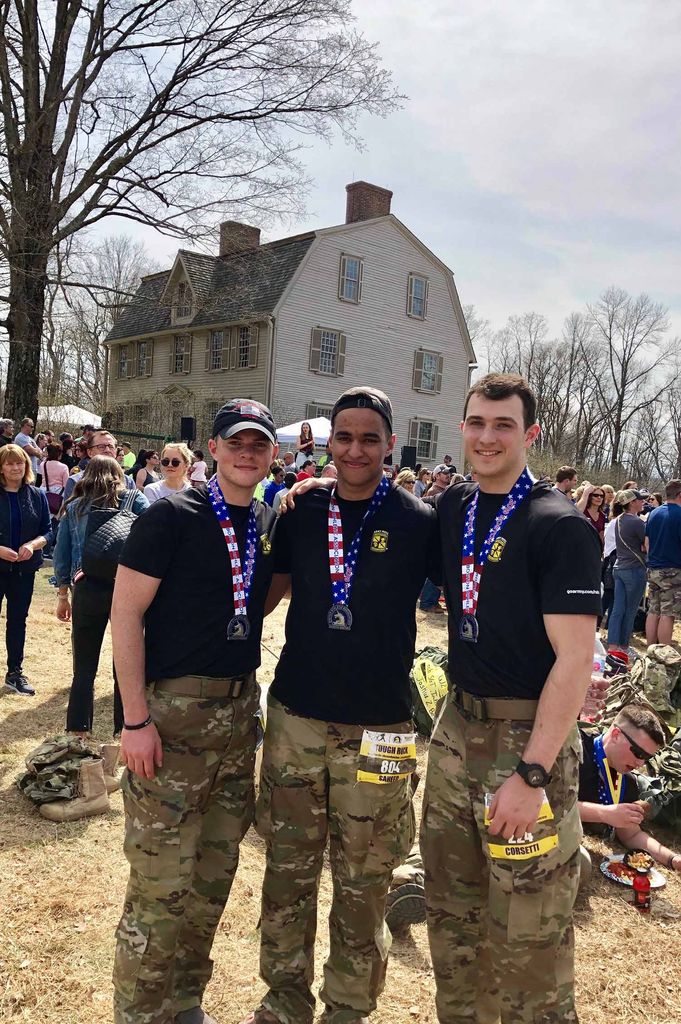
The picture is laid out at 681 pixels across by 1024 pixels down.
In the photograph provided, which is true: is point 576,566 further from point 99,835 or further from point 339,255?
point 339,255

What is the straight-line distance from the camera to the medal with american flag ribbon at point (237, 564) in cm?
264

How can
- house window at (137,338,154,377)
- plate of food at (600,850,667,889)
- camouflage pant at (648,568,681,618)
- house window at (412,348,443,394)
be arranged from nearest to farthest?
1. plate of food at (600,850,667,889)
2. camouflage pant at (648,568,681,618)
3. house window at (412,348,443,394)
4. house window at (137,338,154,377)

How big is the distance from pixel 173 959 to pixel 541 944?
1.31 metres

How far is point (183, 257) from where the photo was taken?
29.0 meters

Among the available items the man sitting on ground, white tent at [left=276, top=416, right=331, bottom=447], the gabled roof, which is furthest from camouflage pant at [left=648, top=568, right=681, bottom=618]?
the gabled roof

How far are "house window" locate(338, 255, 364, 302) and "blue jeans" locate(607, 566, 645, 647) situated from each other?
19.8 metres

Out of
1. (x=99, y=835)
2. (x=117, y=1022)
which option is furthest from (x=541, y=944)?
(x=99, y=835)

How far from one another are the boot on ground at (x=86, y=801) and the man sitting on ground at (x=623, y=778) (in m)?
3.04

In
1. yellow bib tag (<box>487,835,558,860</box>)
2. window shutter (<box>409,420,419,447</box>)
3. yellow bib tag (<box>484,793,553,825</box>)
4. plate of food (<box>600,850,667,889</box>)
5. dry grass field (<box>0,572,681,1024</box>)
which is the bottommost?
dry grass field (<box>0,572,681,1024</box>)

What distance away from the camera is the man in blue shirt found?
8.64 meters

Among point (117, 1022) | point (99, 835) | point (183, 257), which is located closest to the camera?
point (117, 1022)

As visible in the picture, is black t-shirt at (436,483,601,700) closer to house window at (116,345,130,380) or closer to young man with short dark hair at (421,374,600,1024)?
young man with short dark hair at (421,374,600,1024)

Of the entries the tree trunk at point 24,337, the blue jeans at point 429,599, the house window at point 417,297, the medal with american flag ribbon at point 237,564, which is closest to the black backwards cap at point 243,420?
the medal with american flag ribbon at point 237,564

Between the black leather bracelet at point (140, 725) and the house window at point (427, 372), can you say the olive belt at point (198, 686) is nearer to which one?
the black leather bracelet at point (140, 725)
